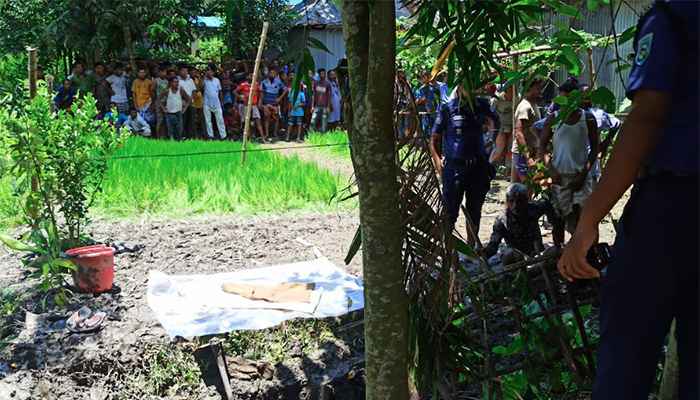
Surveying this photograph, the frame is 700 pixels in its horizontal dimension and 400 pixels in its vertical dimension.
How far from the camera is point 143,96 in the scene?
1382 cm

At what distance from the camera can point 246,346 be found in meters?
4.39

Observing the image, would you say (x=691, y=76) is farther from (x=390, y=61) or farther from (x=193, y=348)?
(x=193, y=348)

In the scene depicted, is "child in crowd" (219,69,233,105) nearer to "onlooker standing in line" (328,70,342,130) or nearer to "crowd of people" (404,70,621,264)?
"onlooker standing in line" (328,70,342,130)

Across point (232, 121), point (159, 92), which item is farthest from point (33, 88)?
point (232, 121)

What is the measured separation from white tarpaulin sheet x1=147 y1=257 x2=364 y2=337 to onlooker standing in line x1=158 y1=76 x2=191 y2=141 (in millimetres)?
8962

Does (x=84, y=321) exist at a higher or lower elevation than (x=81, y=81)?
lower

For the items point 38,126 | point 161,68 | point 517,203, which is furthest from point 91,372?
point 161,68

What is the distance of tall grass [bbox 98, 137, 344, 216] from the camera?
700 centimetres

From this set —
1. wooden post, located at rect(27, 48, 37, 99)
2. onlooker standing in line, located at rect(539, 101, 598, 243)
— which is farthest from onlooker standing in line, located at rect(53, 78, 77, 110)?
onlooker standing in line, located at rect(539, 101, 598, 243)

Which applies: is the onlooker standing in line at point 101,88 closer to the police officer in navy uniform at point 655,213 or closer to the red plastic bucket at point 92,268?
the red plastic bucket at point 92,268

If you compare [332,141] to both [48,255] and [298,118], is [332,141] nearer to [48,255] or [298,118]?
[298,118]

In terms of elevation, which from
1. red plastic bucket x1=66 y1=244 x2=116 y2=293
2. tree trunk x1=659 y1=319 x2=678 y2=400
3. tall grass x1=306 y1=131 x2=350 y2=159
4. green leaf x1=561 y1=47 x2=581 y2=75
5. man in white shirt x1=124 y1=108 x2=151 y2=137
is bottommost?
red plastic bucket x1=66 y1=244 x2=116 y2=293

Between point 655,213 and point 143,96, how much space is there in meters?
13.4

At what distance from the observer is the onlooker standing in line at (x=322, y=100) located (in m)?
15.3
